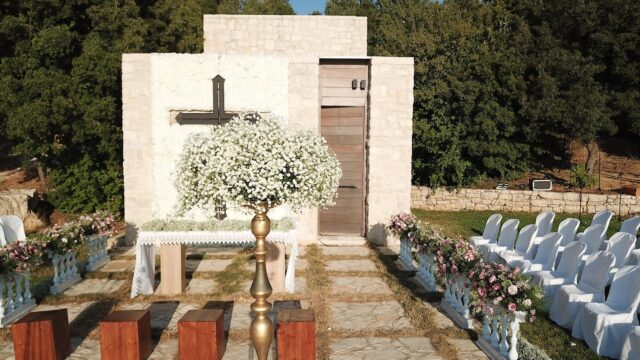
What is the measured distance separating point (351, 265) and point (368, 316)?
10.2 ft

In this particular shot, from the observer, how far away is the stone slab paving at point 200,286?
338 inches

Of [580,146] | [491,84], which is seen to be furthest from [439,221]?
[580,146]

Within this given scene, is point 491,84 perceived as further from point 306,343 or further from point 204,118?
point 306,343

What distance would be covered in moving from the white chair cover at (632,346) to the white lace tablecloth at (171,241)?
15.8 ft

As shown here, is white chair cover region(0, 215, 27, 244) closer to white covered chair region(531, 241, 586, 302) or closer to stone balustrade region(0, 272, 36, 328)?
stone balustrade region(0, 272, 36, 328)

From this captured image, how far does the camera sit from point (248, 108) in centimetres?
1220

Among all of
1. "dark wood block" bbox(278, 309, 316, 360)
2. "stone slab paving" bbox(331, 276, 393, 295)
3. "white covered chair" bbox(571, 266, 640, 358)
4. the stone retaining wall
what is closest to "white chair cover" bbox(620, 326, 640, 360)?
"white covered chair" bbox(571, 266, 640, 358)

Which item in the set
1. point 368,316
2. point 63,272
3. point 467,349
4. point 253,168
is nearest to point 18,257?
point 63,272

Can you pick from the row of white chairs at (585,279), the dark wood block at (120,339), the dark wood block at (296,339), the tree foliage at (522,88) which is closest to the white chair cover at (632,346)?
the row of white chairs at (585,279)

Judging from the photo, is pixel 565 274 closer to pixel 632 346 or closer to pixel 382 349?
pixel 632 346

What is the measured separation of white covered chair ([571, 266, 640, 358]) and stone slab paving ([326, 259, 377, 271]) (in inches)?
173

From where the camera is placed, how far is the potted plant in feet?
13.7

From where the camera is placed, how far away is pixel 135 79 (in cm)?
1199

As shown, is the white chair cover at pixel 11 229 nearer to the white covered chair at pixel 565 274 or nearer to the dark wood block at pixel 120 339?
the dark wood block at pixel 120 339
